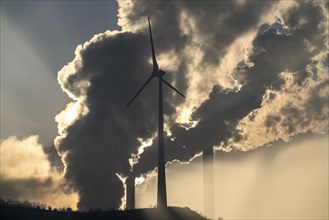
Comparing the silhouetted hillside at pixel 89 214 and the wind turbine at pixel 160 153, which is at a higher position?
the wind turbine at pixel 160 153

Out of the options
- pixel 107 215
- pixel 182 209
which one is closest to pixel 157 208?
pixel 182 209

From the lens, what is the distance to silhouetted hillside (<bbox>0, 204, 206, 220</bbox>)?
302 feet

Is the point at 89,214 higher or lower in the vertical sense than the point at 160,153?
lower

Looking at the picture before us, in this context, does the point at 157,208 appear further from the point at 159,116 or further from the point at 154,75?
the point at 154,75

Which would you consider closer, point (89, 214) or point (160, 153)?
point (89, 214)

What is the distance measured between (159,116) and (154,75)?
10.6 metres

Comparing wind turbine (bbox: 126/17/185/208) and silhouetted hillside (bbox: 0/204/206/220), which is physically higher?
wind turbine (bbox: 126/17/185/208)

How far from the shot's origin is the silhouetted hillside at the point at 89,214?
302ft

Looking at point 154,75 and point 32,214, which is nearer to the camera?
point 32,214

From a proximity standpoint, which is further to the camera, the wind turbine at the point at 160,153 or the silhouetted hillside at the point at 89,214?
the wind turbine at the point at 160,153

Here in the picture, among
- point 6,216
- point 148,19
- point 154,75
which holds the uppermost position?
point 148,19

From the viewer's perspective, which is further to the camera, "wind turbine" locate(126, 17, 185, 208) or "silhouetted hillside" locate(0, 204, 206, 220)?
"wind turbine" locate(126, 17, 185, 208)

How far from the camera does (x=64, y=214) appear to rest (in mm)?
99125

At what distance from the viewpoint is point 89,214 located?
100562 mm
